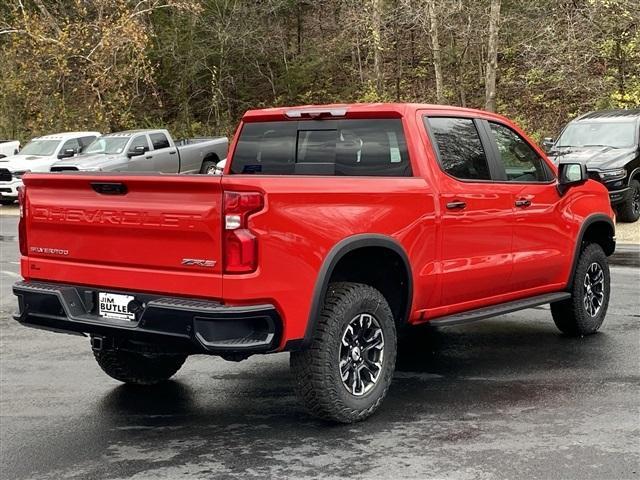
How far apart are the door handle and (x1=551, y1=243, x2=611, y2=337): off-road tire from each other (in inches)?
72.6

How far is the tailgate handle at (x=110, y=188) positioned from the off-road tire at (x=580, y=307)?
4.02 metres

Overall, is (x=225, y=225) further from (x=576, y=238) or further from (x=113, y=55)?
(x=113, y=55)

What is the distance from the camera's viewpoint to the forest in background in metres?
24.5

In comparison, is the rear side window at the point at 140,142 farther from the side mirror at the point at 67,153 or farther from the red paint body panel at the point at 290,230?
the red paint body panel at the point at 290,230

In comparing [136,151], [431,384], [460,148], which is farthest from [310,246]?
[136,151]

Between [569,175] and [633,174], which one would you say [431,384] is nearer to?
[569,175]

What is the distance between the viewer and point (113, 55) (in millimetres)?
27672

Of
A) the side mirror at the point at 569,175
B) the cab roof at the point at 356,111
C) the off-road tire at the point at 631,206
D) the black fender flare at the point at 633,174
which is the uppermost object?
the cab roof at the point at 356,111

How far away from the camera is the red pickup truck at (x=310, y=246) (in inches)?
181

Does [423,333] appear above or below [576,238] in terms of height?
below

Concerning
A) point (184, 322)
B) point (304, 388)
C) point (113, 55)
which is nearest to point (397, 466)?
point (304, 388)

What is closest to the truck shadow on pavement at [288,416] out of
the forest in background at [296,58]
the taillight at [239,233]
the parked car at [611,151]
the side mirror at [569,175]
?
the taillight at [239,233]

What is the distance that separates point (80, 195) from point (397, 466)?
2.38 metres

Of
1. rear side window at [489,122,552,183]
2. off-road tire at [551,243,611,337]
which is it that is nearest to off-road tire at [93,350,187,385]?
rear side window at [489,122,552,183]
